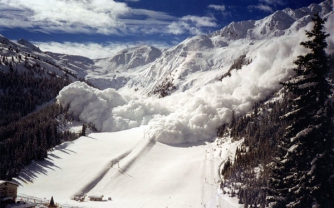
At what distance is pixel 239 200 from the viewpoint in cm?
8575

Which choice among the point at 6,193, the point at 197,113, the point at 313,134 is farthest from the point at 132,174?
the point at 313,134

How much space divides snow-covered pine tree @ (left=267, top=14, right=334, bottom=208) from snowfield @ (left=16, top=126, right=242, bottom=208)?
6565 centimetres

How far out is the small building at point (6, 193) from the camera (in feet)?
192

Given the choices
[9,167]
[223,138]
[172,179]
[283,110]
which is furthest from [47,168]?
[283,110]

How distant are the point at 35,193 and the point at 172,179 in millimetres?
43617

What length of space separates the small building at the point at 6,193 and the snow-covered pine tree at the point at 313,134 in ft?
182

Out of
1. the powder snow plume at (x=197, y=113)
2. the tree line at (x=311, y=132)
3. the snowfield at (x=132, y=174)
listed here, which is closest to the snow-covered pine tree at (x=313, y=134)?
the tree line at (x=311, y=132)

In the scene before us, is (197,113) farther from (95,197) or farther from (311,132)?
(311,132)

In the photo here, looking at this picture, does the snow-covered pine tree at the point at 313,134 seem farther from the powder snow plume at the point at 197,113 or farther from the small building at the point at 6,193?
the powder snow plume at the point at 197,113

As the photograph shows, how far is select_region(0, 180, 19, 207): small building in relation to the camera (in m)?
58.5

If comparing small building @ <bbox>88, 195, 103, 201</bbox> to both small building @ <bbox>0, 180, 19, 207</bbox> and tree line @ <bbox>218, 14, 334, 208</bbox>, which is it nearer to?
small building @ <bbox>0, 180, 19, 207</bbox>

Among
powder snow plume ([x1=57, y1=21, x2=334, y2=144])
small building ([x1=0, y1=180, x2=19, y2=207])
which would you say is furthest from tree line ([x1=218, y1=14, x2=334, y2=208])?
powder snow plume ([x1=57, y1=21, x2=334, y2=144])

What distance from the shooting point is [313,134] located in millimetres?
21797

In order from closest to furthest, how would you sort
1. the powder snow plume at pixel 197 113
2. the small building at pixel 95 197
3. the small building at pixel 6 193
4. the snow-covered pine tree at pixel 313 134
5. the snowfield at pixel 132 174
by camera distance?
the snow-covered pine tree at pixel 313 134, the small building at pixel 6 193, the small building at pixel 95 197, the snowfield at pixel 132 174, the powder snow plume at pixel 197 113
